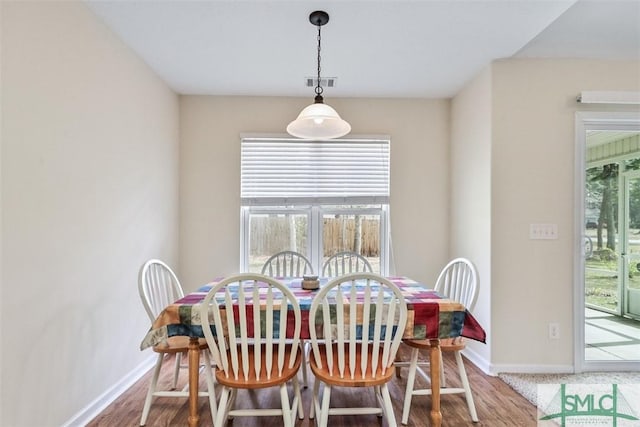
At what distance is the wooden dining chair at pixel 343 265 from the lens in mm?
2809

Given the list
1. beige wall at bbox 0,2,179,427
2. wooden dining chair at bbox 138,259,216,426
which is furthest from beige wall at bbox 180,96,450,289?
wooden dining chair at bbox 138,259,216,426

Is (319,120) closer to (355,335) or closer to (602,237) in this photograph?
(355,335)

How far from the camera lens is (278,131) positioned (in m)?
3.13

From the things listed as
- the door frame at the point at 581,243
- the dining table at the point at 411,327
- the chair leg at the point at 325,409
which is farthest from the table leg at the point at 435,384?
the door frame at the point at 581,243

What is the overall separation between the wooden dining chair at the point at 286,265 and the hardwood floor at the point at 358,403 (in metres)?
0.94

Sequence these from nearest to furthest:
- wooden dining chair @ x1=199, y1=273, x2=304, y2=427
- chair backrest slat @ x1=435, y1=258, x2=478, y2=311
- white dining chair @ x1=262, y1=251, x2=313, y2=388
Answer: wooden dining chair @ x1=199, y1=273, x2=304, y2=427 → chair backrest slat @ x1=435, y1=258, x2=478, y2=311 → white dining chair @ x1=262, y1=251, x2=313, y2=388

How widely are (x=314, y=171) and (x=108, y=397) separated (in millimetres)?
2329

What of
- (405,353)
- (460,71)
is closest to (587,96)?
(460,71)

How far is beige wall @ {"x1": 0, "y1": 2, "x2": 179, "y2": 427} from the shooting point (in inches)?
55.0

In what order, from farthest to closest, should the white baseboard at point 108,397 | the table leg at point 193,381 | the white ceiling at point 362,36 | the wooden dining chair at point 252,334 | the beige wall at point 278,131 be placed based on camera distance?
1. the beige wall at point 278,131
2. the white ceiling at point 362,36
3. the white baseboard at point 108,397
4. the table leg at point 193,381
5. the wooden dining chair at point 252,334

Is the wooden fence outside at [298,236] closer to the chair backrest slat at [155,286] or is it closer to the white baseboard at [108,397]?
the chair backrest slat at [155,286]

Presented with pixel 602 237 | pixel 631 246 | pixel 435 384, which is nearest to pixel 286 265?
pixel 435 384

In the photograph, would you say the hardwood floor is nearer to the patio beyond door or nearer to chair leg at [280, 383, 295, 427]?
chair leg at [280, 383, 295, 427]

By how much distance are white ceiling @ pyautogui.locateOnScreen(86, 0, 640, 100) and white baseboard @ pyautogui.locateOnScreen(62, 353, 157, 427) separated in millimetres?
2327
